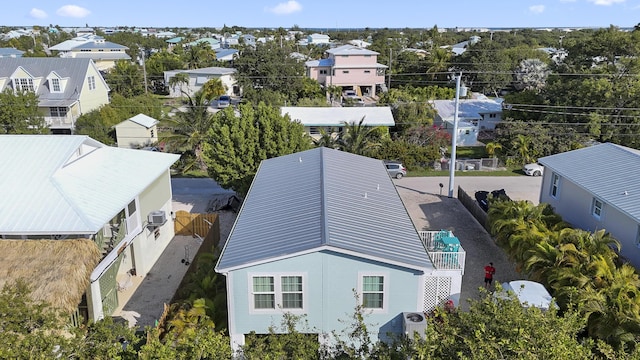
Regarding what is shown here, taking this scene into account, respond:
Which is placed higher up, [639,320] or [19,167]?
[19,167]

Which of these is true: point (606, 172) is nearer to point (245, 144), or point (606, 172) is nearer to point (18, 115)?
point (245, 144)

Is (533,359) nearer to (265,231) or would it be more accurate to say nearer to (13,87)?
(265,231)

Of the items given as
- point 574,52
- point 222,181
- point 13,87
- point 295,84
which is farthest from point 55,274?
point 295,84

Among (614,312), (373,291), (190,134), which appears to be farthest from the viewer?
(190,134)

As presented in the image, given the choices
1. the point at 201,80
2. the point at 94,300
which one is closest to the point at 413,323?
the point at 94,300

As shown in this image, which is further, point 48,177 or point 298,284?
point 48,177
